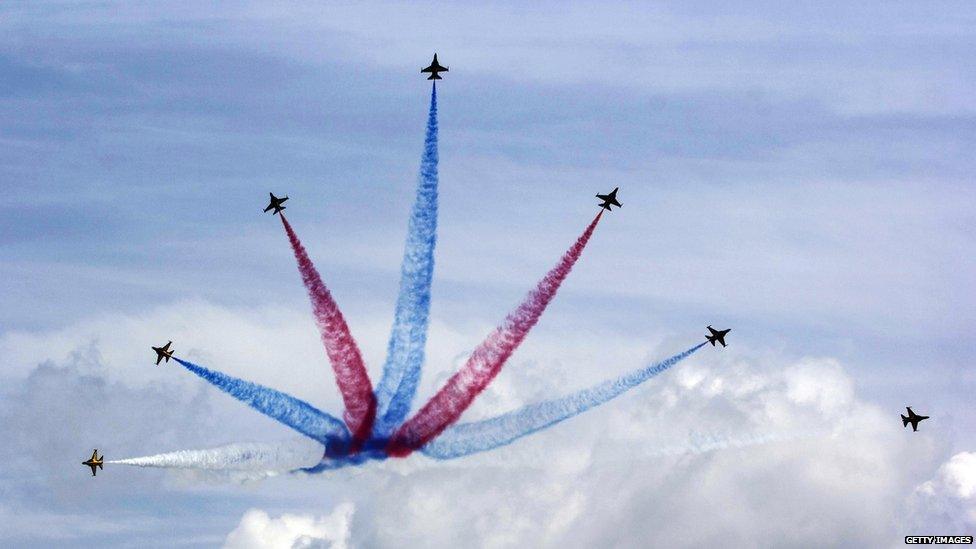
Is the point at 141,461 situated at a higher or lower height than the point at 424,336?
lower

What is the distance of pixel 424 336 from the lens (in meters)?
200

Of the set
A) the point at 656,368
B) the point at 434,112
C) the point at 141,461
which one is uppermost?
the point at 434,112

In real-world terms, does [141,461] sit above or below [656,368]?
below

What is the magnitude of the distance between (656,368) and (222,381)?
169 feet

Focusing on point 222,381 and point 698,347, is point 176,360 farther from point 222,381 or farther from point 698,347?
point 698,347

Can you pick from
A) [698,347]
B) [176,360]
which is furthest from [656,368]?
[176,360]

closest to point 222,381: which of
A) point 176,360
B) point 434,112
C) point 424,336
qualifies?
point 176,360

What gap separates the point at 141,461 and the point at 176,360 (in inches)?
503

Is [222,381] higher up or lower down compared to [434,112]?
lower down

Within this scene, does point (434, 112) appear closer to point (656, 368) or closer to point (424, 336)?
point (424, 336)

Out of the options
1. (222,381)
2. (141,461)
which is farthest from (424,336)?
(141,461)

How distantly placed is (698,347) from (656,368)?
5.60 m

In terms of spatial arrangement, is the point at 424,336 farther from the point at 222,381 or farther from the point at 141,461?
the point at 141,461

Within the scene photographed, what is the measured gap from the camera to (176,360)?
197625mm
